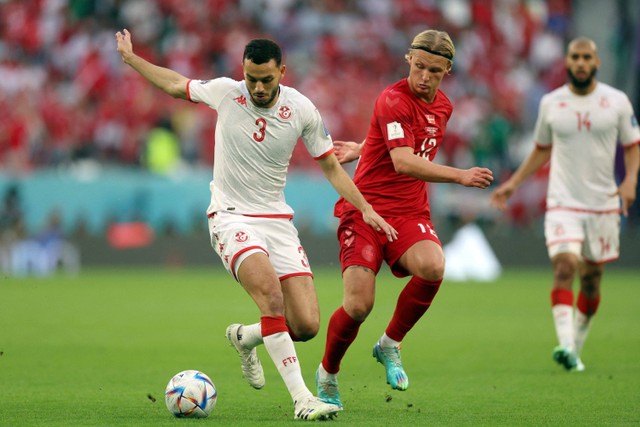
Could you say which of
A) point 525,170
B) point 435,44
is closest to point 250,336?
point 435,44

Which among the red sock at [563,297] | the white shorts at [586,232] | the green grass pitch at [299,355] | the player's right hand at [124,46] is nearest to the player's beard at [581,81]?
the white shorts at [586,232]

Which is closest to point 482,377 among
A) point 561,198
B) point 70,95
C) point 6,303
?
point 561,198

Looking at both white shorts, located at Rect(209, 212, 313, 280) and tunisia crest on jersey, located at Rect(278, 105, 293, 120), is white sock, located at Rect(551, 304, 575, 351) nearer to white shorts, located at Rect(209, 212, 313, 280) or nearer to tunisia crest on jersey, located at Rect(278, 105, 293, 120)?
white shorts, located at Rect(209, 212, 313, 280)

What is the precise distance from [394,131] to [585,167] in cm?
339

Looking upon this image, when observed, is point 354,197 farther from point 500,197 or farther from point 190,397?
point 500,197

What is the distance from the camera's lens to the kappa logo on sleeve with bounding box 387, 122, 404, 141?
26.9 feet

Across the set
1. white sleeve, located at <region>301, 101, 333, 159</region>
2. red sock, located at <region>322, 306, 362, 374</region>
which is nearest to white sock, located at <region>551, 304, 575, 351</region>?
red sock, located at <region>322, 306, 362, 374</region>

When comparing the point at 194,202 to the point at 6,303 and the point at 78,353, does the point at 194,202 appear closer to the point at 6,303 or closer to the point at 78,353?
the point at 6,303

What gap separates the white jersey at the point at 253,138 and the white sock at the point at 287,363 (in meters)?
0.95

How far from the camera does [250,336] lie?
8547mm

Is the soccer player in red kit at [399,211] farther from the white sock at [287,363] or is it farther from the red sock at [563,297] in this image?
the red sock at [563,297]

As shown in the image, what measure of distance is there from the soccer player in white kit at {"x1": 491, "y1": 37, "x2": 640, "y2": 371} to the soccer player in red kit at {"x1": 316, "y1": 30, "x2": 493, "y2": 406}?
2.54 m

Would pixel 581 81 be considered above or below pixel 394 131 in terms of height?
above

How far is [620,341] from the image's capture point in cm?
1300
